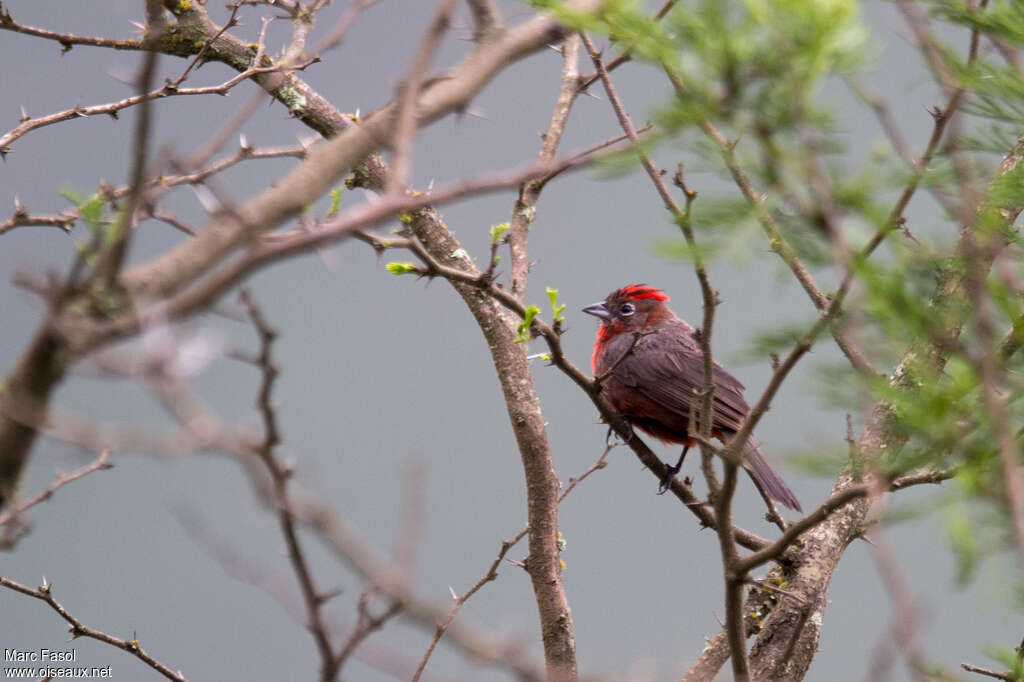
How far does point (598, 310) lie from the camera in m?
7.11

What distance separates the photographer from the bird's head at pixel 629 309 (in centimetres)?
712

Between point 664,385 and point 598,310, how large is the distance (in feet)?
2.96

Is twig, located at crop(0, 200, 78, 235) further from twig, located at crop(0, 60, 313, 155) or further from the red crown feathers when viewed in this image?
the red crown feathers

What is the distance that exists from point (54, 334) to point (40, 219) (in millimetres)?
1999

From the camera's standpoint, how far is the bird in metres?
6.17

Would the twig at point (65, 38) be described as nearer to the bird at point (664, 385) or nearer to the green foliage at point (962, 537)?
the bird at point (664, 385)

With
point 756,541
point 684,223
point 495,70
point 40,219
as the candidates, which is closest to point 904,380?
point 756,541

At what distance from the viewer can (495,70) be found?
6.99 ft

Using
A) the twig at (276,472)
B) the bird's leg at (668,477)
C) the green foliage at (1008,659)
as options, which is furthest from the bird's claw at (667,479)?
the twig at (276,472)

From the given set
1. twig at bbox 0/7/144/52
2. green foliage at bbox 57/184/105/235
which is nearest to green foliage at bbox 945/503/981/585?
green foliage at bbox 57/184/105/235

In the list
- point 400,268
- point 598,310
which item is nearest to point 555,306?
point 400,268

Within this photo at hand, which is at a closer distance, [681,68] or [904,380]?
[681,68]

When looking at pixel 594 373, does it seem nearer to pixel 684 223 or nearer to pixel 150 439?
pixel 684 223

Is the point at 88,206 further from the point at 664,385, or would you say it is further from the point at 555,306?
the point at 664,385
